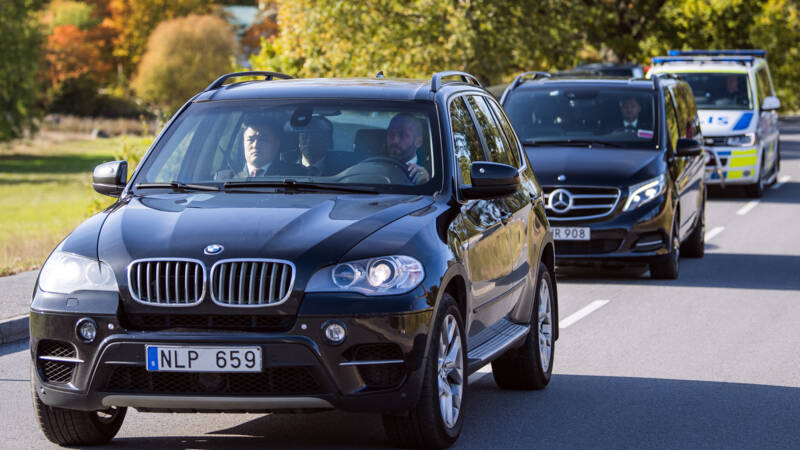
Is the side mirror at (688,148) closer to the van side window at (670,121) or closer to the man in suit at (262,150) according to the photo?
the van side window at (670,121)

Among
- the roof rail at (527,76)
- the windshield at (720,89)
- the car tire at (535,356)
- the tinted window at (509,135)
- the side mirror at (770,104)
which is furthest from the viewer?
the windshield at (720,89)

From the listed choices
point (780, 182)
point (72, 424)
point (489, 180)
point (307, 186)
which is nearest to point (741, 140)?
point (780, 182)

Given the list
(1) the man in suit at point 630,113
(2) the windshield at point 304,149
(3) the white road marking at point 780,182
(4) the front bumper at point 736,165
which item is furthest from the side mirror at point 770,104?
(2) the windshield at point 304,149

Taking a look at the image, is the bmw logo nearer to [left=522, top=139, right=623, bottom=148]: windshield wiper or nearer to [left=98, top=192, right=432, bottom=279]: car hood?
[left=98, top=192, right=432, bottom=279]: car hood

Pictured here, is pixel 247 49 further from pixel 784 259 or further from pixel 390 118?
pixel 390 118

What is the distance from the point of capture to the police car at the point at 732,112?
932 inches

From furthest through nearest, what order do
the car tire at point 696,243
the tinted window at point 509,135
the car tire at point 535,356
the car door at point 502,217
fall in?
the car tire at point 696,243, the tinted window at point 509,135, the car tire at point 535,356, the car door at point 502,217

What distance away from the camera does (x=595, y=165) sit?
13984 mm

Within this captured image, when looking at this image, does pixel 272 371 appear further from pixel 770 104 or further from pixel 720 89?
pixel 720 89

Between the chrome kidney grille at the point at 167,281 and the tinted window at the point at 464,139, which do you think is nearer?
the chrome kidney grille at the point at 167,281

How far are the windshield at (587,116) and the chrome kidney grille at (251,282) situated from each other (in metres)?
8.90

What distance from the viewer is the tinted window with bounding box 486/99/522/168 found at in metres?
8.62

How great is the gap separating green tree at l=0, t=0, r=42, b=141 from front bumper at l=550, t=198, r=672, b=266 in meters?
58.2

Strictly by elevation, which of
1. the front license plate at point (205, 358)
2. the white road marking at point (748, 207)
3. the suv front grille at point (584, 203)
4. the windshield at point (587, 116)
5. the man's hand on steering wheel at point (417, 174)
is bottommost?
the white road marking at point (748, 207)
